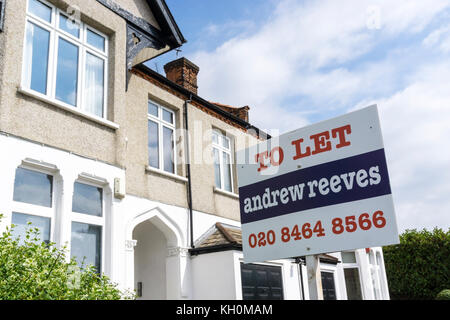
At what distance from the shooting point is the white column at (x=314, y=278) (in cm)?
272

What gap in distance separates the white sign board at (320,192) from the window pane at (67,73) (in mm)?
6042

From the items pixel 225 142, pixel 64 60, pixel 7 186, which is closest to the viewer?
pixel 7 186

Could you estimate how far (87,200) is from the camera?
818cm

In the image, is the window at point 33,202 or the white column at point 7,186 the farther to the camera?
the window at point 33,202

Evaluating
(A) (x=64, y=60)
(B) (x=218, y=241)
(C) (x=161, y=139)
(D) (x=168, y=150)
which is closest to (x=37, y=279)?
(A) (x=64, y=60)

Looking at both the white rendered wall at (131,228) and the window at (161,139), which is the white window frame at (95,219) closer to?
the white rendered wall at (131,228)

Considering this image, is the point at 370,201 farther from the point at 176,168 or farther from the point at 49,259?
the point at 176,168

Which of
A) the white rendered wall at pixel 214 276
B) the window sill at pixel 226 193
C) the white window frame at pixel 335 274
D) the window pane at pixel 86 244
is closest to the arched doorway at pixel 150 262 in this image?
the white rendered wall at pixel 214 276

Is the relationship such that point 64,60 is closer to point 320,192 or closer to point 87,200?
point 87,200

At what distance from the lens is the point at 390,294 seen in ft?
66.3

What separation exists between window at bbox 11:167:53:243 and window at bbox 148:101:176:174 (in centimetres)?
374

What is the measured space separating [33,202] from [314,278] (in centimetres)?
579
